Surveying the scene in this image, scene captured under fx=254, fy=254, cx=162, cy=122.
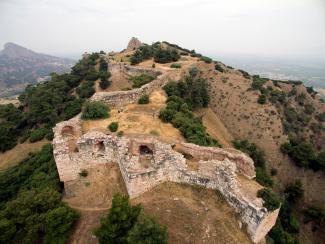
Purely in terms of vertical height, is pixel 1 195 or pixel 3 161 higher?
pixel 1 195

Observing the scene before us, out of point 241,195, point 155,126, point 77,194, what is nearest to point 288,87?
point 155,126

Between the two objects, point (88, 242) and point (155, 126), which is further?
point (155, 126)

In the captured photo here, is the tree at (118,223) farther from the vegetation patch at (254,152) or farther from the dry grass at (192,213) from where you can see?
the vegetation patch at (254,152)

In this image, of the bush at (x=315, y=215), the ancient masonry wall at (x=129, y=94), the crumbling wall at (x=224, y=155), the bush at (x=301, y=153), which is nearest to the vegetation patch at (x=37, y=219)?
the crumbling wall at (x=224, y=155)

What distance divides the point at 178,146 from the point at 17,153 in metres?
36.9

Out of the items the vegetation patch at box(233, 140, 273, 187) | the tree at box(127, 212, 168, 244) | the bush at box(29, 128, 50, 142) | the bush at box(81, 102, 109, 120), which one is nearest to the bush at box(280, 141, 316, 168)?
the vegetation patch at box(233, 140, 273, 187)

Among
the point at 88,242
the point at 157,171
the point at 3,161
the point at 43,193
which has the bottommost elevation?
the point at 3,161

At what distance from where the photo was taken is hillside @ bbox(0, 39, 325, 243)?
20375 mm

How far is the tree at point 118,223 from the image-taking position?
17.2 metres

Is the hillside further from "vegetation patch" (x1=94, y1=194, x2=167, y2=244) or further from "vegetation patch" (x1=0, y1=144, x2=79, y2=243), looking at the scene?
"vegetation patch" (x1=94, y1=194, x2=167, y2=244)

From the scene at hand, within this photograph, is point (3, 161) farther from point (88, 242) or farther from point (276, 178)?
point (276, 178)

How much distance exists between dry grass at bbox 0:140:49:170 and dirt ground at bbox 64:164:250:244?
26307 millimetres

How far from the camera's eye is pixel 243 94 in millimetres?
55000

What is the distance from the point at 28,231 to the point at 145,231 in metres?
11.0
